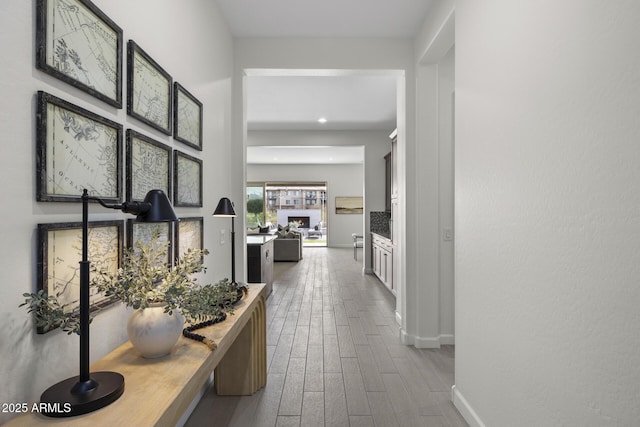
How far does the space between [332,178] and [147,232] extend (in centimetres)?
1103

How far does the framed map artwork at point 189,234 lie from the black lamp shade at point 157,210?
0.96 m

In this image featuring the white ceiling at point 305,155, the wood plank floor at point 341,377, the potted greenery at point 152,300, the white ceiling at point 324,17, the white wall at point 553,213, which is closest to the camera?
the white wall at point 553,213

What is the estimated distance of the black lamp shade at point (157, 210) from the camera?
1062 millimetres

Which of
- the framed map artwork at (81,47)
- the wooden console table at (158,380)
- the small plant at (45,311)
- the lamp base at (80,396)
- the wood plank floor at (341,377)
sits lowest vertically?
the wood plank floor at (341,377)

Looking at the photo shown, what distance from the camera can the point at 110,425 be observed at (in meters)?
0.88

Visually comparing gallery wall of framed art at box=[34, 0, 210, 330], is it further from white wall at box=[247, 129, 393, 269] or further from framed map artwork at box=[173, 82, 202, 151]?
white wall at box=[247, 129, 393, 269]

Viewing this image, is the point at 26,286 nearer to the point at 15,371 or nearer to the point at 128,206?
the point at 15,371

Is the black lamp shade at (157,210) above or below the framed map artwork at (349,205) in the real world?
below

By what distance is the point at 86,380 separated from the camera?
0.99 metres

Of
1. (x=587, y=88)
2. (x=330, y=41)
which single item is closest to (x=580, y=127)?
(x=587, y=88)

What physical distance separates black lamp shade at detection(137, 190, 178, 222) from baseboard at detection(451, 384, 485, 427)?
1999mm

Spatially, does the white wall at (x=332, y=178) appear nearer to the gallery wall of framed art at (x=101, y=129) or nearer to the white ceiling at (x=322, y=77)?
the white ceiling at (x=322, y=77)

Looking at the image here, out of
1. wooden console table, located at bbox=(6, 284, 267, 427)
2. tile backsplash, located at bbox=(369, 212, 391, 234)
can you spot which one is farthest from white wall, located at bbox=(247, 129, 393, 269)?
wooden console table, located at bbox=(6, 284, 267, 427)

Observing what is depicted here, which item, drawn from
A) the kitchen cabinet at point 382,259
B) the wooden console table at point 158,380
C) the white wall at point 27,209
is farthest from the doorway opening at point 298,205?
the white wall at point 27,209
